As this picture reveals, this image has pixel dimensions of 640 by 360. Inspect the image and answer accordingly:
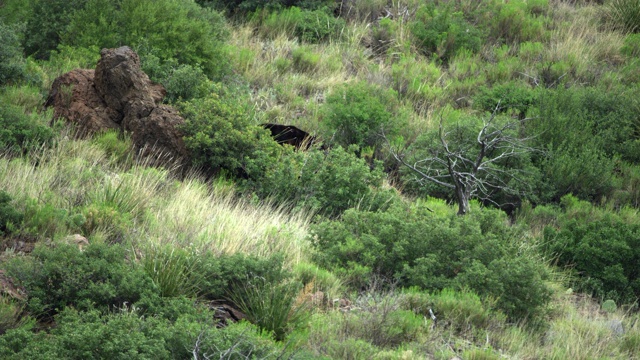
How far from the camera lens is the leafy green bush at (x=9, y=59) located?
10.8m

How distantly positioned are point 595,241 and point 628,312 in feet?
3.66

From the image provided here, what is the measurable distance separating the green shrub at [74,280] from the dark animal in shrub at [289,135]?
19.6ft

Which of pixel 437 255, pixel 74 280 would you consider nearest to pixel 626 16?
pixel 437 255

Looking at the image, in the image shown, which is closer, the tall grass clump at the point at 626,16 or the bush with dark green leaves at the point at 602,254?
the bush with dark green leaves at the point at 602,254

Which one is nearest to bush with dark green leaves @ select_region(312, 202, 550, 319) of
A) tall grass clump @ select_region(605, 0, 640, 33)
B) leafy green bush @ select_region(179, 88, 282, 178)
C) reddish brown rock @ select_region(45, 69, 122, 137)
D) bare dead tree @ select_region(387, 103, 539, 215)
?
leafy green bush @ select_region(179, 88, 282, 178)

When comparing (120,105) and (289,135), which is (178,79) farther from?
(289,135)

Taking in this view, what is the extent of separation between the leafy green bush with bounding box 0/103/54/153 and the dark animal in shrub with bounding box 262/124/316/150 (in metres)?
3.51

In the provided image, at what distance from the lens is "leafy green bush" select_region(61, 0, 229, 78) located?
12383 mm

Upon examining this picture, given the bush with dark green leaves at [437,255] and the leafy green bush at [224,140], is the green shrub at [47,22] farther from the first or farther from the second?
the bush with dark green leaves at [437,255]

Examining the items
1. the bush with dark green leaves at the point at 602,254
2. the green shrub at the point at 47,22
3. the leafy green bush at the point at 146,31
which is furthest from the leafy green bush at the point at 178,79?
the bush with dark green leaves at the point at 602,254

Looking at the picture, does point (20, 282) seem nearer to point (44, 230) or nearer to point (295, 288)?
point (44, 230)

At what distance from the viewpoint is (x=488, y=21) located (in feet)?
58.7

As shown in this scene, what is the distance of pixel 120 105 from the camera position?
10.7m

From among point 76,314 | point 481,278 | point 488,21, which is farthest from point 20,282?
point 488,21
